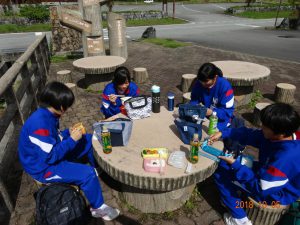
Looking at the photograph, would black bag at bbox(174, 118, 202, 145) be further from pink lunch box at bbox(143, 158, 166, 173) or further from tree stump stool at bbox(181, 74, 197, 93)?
tree stump stool at bbox(181, 74, 197, 93)

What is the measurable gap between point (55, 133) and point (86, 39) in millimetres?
6391

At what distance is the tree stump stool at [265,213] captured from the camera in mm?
2438

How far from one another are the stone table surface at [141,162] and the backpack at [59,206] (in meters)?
0.48

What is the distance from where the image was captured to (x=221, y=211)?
9.96 feet

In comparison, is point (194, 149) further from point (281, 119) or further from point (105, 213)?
point (105, 213)

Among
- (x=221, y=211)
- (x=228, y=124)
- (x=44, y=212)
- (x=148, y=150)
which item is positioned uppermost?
(x=148, y=150)

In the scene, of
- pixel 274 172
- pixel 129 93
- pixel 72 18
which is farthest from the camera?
pixel 72 18

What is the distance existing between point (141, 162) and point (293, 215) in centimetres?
167

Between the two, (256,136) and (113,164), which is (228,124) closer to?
(256,136)

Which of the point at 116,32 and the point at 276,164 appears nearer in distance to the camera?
the point at 276,164

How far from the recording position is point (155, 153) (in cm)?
247

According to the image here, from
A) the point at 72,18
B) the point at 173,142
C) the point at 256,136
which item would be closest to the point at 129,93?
the point at 173,142

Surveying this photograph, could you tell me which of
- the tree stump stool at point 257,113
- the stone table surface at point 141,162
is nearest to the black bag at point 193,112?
the stone table surface at point 141,162

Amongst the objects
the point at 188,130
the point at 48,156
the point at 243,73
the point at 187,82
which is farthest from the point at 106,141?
the point at 187,82
